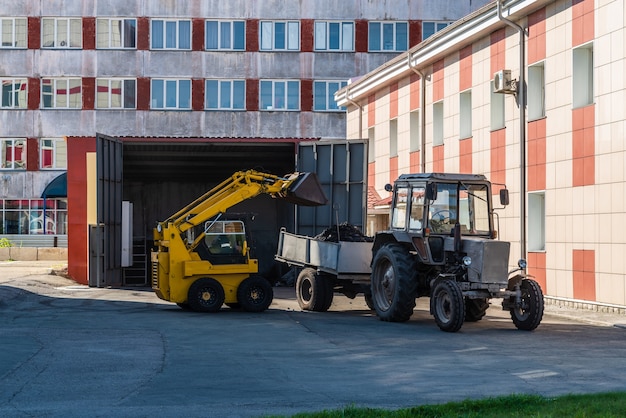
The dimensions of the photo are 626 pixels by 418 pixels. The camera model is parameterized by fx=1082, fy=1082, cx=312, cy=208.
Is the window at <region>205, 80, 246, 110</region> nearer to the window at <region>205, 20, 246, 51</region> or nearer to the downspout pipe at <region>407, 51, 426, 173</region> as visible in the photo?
the window at <region>205, 20, 246, 51</region>

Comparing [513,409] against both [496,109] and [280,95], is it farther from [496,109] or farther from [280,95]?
[280,95]

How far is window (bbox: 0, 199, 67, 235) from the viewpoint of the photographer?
2180 inches

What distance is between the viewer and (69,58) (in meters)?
54.8

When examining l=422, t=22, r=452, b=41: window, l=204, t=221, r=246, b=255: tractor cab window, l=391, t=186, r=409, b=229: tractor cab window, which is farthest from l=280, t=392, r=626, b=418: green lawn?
l=422, t=22, r=452, b=41: window

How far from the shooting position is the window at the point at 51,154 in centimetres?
5531

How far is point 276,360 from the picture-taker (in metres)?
14.7

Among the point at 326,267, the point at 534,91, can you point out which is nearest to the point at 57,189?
the point at 534,91

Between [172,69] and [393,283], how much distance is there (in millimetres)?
36583

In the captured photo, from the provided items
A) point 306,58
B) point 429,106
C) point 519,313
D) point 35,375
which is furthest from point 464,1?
point 35,375

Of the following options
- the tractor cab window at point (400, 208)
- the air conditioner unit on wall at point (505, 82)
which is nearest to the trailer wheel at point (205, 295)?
the tractor cab window at point (400, 208)

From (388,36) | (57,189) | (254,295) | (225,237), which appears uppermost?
(388,36)

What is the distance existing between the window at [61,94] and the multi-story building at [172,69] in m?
0.05

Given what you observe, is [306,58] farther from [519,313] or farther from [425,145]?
[519,313]

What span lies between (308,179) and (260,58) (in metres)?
32.8
